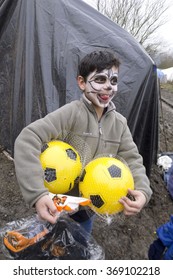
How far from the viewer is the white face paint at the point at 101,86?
5.60 feet

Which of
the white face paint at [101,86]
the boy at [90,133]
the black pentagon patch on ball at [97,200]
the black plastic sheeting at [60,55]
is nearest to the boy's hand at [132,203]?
the boy at [90,133]

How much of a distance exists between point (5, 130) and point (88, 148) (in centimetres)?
242

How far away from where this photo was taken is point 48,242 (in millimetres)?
1736

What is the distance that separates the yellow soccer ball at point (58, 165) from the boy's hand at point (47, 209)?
219mm

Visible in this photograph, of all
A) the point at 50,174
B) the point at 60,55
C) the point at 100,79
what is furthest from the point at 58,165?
the point at 60,55

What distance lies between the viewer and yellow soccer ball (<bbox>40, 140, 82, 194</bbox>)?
1.56m

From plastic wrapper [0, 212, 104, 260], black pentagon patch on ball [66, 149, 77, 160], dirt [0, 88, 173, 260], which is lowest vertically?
dirt [0, 88, 173, 260]

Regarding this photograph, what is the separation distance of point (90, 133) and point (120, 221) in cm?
170

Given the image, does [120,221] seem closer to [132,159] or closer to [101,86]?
[132,159]

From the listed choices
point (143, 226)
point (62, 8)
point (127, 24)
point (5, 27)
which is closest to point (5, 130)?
point (5, 27)

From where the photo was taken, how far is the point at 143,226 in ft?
10.5

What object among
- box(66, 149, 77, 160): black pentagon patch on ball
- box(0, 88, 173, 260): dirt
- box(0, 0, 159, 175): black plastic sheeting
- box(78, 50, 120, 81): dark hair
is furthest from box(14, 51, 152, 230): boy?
box(0, 0, 159, 175): black plastic sheeting

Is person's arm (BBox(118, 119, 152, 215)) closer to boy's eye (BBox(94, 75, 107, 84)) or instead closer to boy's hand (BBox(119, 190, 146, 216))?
boy's hand (BBox(119, 190, 146, 216))

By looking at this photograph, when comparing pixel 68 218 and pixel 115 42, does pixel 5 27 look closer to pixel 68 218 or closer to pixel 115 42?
pixel 115 42
